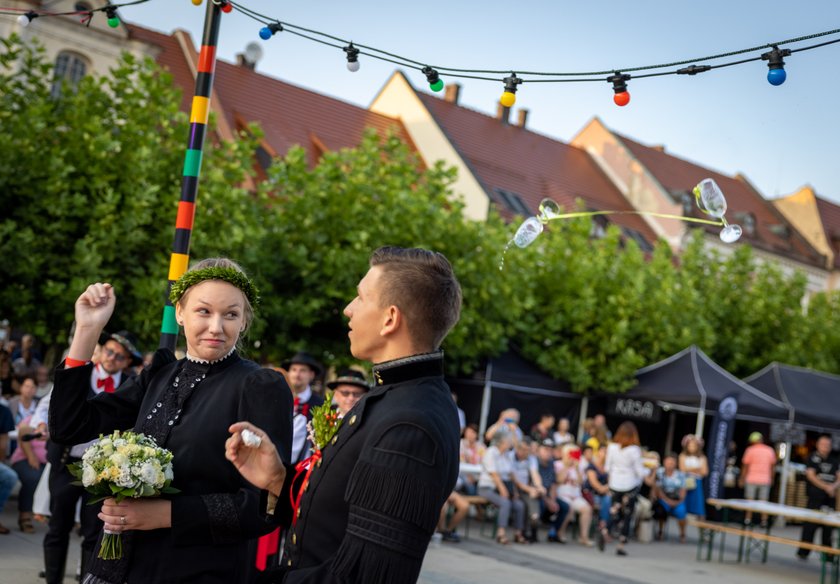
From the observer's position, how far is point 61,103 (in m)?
16.9

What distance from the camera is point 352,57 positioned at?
7.83 meters

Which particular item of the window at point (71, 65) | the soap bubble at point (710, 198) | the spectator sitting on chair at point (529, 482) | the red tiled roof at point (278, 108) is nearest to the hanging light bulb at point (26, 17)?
the soap bubble at point (710, 198)

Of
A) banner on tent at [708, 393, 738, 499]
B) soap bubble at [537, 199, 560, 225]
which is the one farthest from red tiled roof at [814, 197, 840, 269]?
soap bubble at [537, 199, 560, 225]

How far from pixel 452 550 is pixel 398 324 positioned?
1148 centimetres

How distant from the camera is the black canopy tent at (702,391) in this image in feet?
67.6

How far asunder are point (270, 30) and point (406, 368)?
18.8 feet

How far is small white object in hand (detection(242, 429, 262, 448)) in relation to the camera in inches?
114

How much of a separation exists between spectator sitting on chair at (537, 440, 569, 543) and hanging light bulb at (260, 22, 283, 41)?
10.3 m

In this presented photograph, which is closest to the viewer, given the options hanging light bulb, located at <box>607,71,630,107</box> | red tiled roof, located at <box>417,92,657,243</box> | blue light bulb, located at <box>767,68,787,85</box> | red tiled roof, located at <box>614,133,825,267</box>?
blue light bulb, located at <box>767,68,787,85</box>

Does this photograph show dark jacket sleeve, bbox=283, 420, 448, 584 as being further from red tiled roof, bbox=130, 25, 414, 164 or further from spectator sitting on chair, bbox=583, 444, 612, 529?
red tiled roof, bbox=130, 25, 414, 164

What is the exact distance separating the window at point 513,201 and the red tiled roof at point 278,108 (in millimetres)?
4277

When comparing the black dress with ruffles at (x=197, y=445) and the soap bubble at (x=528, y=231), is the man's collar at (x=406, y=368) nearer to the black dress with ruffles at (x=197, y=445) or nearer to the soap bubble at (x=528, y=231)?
the black dress with ruffles at (x=197, y=445)

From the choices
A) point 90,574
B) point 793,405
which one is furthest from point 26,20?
point 793,405

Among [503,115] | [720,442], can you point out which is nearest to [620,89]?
[720,442]
